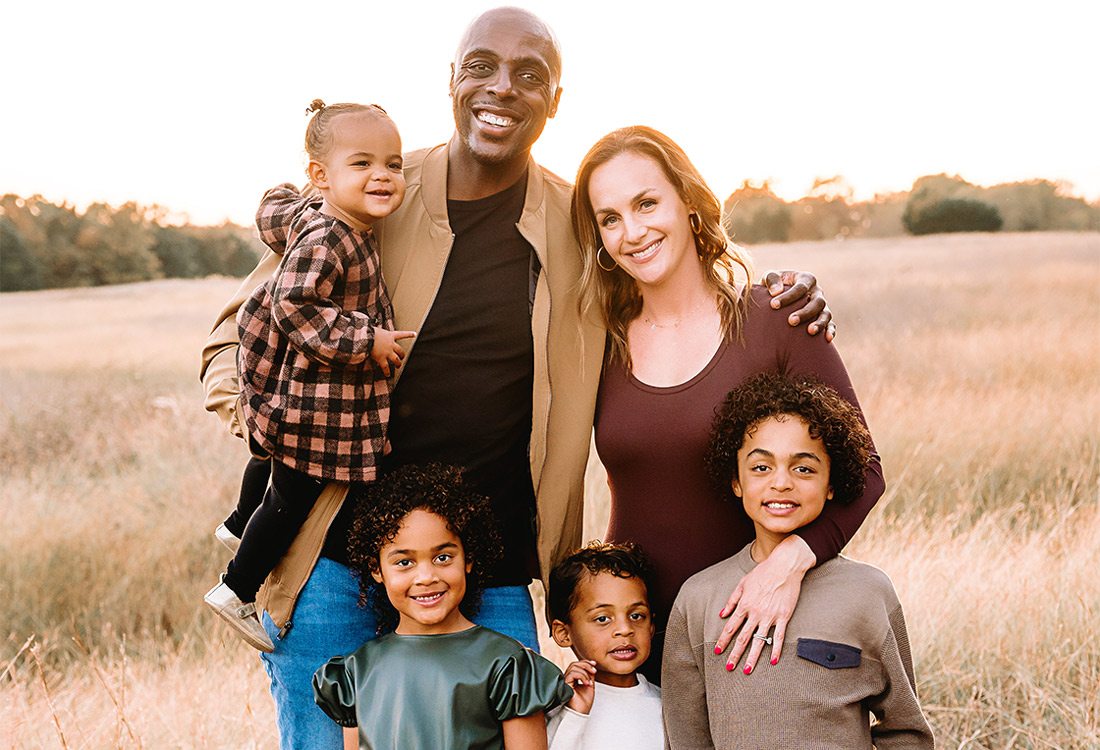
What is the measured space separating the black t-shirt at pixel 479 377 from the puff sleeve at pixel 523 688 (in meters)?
0.37

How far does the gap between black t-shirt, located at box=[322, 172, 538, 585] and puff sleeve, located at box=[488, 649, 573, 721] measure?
37cm

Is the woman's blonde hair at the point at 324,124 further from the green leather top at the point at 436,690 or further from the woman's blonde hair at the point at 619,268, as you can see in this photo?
the green leather top at the point at 436,690

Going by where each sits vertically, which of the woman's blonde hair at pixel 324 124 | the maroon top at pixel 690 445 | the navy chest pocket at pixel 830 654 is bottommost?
the navy chest pocket at pixel 830 654

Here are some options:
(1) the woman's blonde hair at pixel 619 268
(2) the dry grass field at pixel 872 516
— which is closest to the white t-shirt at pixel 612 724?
(1) the woman's blonde hair at pixel 619 268

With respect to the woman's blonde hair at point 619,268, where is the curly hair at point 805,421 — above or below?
below

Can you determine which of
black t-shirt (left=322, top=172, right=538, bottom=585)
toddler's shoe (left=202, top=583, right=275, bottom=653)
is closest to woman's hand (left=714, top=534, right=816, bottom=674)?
black t-shirt (left=322, top=172, right=538, bottom=585)

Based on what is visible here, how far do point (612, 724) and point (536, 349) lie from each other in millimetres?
1092

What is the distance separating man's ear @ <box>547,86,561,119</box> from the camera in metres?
3.06

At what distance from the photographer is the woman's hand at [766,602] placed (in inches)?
102

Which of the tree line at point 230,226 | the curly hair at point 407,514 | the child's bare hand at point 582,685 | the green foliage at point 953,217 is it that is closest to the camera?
the curly hair at point 407,514

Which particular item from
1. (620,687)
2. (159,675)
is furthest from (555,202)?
(159,675)

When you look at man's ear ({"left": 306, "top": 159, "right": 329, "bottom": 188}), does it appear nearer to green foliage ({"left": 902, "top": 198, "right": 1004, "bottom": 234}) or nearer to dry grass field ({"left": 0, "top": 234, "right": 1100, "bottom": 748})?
dry grass field ({"left": 0, "top": 234, "right": 1100, "bottom": 748})

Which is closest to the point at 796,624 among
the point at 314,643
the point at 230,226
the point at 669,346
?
the point at 669,346

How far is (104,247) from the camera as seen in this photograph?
2062 cm
